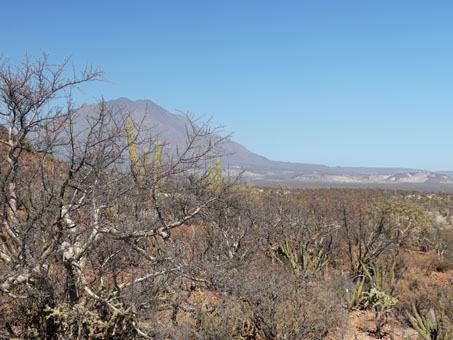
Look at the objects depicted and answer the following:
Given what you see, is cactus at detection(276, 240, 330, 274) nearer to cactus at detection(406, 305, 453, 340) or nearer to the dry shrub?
the dry shrub

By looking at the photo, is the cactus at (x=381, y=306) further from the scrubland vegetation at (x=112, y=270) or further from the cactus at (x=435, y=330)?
the cactus at (x=435, y=330)

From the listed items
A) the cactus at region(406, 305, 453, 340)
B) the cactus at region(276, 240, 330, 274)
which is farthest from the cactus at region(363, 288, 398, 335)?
the cactus at region(276, 240, 330, 274)

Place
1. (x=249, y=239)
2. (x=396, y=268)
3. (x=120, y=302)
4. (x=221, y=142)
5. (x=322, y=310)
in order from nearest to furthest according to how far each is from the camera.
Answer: (x=120, y=302), (x=322, y=310), (x=221, y=142), (x=249, y=239), (x=396, y=268)

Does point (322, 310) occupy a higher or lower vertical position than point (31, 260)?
lower

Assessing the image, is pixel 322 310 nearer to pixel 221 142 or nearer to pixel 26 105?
pixel 221 142

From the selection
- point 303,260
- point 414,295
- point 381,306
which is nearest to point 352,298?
point 381,306

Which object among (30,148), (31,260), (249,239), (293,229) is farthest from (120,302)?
(293,229)

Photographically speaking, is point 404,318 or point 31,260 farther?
point 404,318

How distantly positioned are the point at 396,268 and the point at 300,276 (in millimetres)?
4477

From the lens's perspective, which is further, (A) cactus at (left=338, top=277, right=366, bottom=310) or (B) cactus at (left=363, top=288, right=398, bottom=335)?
(A) cactus at (left=338, top=277, right=366, bottom=310)

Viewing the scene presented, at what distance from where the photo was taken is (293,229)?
450 inches

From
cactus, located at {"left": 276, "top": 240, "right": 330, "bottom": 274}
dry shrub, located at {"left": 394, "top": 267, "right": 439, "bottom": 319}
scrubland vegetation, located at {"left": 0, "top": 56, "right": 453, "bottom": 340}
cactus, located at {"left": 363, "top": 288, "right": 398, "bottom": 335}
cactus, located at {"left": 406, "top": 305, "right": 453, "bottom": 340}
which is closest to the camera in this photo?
scrubland vegetation, located at {"left": 0, "top": 56, "right": 453, "bottom": 340}

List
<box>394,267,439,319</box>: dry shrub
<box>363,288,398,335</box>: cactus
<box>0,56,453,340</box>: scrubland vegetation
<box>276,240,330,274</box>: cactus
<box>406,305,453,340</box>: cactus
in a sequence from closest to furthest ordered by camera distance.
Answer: <box>0,56,453,340</box>: scrubland vegetation < <box>406,305,453,340</box>: cactus < <box>363,288,398,335</box>: cactus < <box>394,267,439,319</box>: dry shrub < <box>276,240,330,274</box>: cactus

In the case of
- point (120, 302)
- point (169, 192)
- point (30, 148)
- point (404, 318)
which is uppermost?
point (30, 148)
